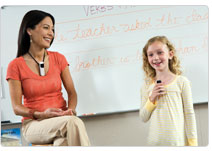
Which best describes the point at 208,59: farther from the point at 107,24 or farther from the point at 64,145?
the point at 64,145

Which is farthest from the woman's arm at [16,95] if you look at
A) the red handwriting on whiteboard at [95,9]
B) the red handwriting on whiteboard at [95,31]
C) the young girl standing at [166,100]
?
the young girl standing at [166,100]

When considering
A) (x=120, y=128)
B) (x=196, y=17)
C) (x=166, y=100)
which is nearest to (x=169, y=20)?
(x=196, y=17)

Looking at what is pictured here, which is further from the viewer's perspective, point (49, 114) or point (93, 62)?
point (93, 62)

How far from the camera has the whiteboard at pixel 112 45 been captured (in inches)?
52.3

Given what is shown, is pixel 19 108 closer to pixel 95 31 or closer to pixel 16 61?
pixel 16 61

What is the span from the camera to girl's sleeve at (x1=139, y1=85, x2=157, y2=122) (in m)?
1.29

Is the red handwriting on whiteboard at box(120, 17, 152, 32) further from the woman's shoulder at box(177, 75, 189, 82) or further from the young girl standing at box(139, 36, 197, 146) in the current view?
the woman's shoulder at box(177, 75, 189, 82)

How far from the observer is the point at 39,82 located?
1.28 m

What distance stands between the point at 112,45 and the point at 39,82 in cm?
44

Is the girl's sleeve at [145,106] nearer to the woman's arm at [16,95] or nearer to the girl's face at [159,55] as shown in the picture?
the girl's face at [159,55]

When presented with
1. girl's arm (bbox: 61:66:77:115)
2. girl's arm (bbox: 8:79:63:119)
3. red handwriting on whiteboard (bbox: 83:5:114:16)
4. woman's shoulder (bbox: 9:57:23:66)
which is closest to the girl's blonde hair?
red handwriting on whiteboard (bbox: 83:5:114:16)

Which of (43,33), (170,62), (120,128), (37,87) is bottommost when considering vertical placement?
(120,128)
